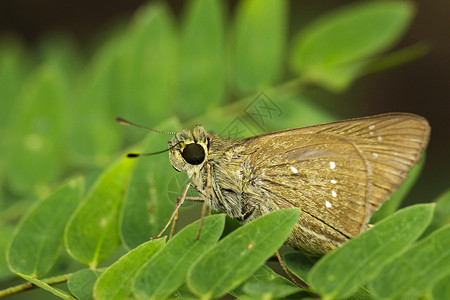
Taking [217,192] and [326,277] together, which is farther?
[217,192]

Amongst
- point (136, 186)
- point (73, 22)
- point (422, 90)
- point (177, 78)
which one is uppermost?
point (422, 90)

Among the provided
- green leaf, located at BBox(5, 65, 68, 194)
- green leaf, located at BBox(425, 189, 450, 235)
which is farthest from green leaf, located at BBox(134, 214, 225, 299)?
green leaf, located at BBox(5, 65, 68, 194)

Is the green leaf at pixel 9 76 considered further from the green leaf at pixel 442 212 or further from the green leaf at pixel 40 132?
the green leaf at pixel 442 212

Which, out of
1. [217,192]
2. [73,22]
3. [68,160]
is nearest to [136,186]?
[217,192]

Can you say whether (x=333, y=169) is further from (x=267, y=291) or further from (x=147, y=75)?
(x=147, y=75)

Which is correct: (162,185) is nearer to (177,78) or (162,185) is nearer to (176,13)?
(177,78)

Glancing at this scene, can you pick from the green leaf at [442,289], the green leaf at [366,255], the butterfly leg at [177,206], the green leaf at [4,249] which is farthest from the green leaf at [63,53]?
the green leaf at [442,289]

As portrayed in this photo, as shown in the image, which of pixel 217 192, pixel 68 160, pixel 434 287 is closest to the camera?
pixel 434 287
